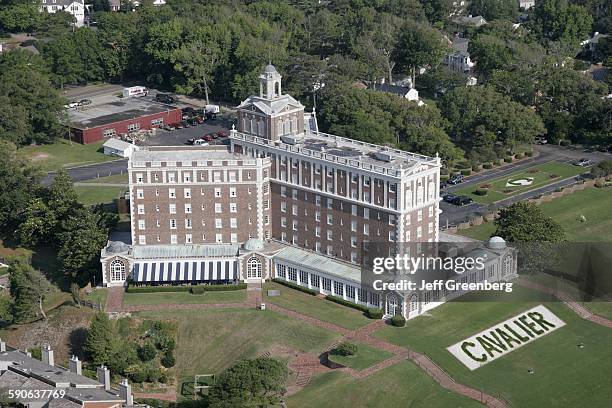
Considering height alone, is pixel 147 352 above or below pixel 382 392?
above

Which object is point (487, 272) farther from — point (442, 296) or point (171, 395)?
point (171, 395)

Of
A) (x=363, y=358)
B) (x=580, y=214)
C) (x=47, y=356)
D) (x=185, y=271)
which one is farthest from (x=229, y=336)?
(x=580, y=214)

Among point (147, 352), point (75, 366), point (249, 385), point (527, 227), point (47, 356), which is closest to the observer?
point (249, 385)

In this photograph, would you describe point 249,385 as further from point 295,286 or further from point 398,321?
point 295,286

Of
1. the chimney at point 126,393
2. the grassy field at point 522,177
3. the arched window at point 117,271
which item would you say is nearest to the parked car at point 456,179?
the grassy field at point 522,177

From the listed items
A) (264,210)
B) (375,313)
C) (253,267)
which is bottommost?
(375,313)

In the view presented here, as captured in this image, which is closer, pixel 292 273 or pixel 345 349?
pixel 345 349

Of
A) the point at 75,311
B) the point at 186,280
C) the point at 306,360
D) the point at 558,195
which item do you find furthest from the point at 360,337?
the point at 558,195

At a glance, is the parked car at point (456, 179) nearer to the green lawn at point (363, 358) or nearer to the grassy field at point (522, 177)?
the grassy field at point (522, 177)
